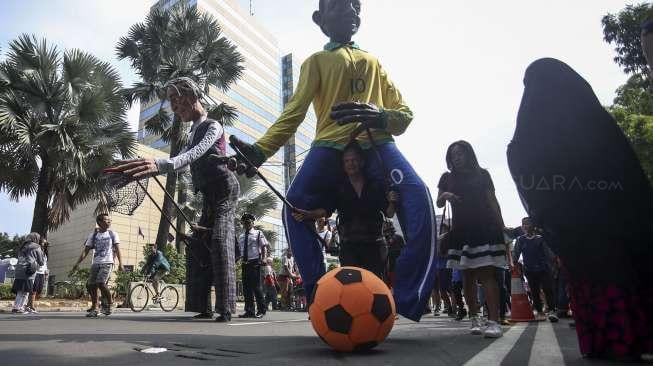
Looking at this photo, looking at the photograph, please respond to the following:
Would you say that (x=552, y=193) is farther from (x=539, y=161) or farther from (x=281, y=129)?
(x=281, y=129)

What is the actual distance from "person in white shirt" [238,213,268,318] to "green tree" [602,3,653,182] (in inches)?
652

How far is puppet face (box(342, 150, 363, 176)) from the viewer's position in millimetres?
3317

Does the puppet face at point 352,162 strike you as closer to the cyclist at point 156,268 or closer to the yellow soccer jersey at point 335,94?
the yellow soccer jersey at point 335,94

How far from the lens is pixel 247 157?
312cm

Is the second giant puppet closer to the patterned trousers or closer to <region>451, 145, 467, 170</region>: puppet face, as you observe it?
<region>451, 145, 467, 170</region>: puppet face

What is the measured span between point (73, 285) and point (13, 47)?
7.35m

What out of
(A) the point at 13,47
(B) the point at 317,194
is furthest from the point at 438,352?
(A) the point at 13,47

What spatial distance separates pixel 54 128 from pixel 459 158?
11970 millimetres

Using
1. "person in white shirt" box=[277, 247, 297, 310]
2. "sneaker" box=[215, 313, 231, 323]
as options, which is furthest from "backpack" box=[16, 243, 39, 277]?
"sneaker" box=[215, 313, 231, 323]

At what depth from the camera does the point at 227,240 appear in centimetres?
489

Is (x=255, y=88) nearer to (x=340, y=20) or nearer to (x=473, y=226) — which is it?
(x=340, y=20)

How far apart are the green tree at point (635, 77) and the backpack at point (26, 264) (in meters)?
19.8

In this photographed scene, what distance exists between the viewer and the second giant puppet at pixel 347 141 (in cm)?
304

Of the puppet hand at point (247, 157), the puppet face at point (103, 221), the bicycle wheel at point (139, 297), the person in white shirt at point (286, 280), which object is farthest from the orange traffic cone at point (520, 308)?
the bicycle wheel at point (139, 297)
